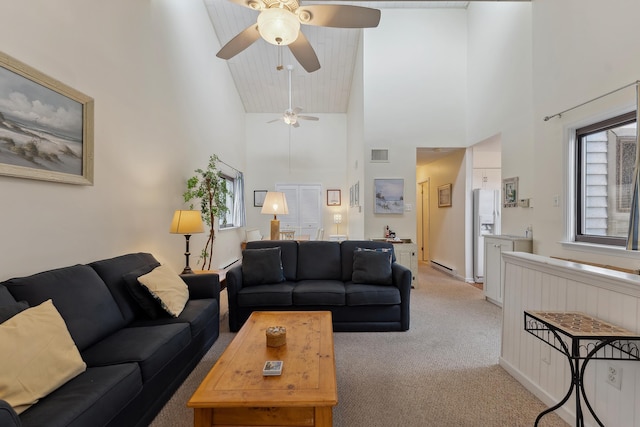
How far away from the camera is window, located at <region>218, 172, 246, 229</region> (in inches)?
253

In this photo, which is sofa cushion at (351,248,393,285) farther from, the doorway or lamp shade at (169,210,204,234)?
the doorway

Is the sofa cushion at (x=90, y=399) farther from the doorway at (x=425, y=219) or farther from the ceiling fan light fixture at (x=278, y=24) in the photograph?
the doorway at (x=425, y=219)

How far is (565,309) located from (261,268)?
260cm

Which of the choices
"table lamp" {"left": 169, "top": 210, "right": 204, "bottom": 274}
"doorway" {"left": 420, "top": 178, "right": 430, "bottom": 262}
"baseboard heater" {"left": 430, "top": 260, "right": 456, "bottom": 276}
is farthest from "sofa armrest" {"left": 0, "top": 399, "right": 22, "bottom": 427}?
"doorway" {"left": 420, "top": 178, "right": 430, "bottom": 262}

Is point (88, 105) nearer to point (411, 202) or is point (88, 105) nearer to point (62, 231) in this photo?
point (62, 231)

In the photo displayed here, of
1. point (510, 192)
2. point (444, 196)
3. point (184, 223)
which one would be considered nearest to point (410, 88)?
point (444, 196)

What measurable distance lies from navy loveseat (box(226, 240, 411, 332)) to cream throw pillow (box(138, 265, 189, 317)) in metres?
0.62

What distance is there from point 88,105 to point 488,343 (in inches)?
160

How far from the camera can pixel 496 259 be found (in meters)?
3.93

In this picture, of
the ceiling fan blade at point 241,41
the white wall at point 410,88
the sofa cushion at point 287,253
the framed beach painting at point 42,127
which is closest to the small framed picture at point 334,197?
the white wall at point 410,88

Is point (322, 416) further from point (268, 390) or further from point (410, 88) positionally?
point (410, 88)

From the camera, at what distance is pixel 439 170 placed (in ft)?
20.8

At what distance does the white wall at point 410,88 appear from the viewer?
204 inches

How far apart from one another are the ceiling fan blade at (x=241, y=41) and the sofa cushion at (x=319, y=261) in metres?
2.21
